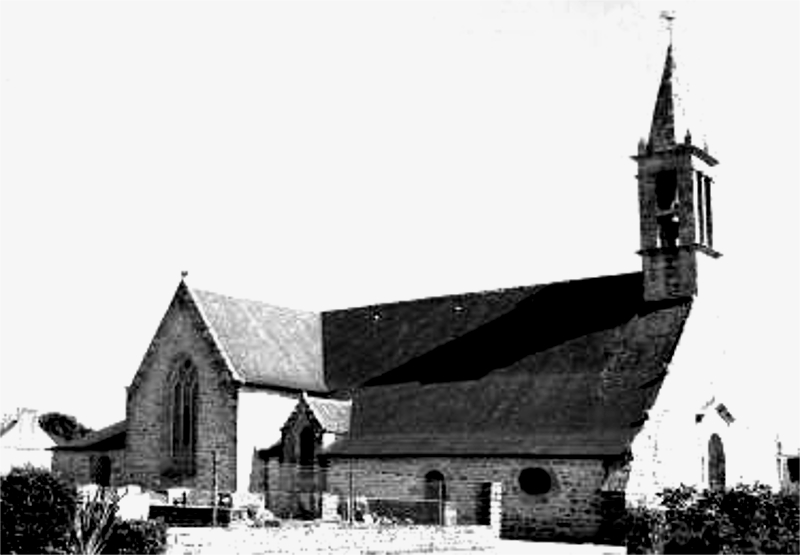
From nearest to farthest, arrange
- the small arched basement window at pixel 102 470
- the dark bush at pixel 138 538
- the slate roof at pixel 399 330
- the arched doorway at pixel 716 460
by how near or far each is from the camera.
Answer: the dark bush at pixel 138 538, the arched doorway at pixel 716 460, the slate roof at pixel 399 330, the small arched basement window at pixel 102 470

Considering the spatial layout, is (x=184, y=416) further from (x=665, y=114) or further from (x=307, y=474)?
(x=665, y=114)

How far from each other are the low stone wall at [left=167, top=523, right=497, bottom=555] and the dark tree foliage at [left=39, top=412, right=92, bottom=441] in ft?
291

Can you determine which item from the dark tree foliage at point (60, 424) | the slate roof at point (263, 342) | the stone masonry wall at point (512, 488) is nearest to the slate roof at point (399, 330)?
the slate roof at point (263, 342)

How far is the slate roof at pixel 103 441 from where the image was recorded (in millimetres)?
44344

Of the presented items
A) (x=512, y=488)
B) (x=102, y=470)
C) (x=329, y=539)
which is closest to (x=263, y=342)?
(x=102, y=470)

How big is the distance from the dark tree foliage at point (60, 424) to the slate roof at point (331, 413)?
76720mm

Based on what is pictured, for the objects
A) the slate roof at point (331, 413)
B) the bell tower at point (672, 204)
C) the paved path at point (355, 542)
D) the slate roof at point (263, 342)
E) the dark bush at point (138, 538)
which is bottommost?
the paved path at point (355, 542)

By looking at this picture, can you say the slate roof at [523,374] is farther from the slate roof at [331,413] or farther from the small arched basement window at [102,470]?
the small arched basement window at [102,470]

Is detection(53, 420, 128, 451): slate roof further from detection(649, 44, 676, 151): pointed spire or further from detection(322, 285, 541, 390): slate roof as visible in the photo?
detection(649, 44, 676, 151): pointed spire

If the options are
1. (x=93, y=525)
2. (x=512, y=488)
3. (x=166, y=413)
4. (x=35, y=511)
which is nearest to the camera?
(x=35, y=511)

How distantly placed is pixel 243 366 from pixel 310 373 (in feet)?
11.9

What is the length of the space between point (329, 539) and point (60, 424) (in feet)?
306

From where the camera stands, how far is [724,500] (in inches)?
862

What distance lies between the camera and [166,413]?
4200 centimetres
